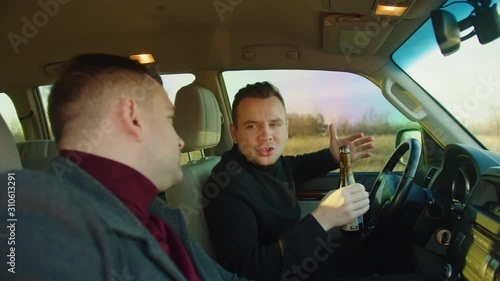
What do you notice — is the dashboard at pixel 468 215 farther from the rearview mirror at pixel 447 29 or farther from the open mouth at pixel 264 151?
the open mouth at pixel 264 151

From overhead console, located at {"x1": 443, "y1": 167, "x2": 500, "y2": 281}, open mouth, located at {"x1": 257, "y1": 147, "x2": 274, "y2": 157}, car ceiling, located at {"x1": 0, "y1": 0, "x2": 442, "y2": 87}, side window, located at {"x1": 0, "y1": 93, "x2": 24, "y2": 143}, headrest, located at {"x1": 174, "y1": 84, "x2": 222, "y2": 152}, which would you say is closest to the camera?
overhead console, located at {"x1": 443, "y1": 167, "x2": 500, "y2": 281}

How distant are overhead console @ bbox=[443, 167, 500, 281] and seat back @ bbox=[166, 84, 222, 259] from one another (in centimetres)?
90

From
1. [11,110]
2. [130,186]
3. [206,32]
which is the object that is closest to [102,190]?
[130,186]

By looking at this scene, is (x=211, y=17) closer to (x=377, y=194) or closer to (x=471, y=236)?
(x=377, y=194)

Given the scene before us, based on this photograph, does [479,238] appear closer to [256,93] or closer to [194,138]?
[256,93]

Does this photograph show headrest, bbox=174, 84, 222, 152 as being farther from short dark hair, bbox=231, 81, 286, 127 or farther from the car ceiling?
the car ceiling

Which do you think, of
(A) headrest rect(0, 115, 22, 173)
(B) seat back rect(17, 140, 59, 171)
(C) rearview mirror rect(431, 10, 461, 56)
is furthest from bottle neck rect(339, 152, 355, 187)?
(B) seat back rect(17, 140, 59, 171)

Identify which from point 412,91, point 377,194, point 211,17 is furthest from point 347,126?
point 211,17

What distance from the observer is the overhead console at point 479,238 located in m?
1.15

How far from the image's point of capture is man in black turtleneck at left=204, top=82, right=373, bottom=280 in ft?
4.16

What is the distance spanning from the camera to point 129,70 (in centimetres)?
96

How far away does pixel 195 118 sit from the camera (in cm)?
204

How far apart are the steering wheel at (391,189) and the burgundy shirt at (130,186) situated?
101 cm

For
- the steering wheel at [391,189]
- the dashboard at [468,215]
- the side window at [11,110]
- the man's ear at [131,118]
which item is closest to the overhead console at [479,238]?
the dashboard at [468,215]
